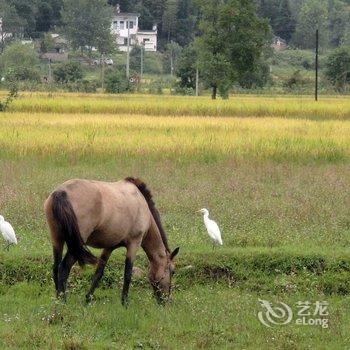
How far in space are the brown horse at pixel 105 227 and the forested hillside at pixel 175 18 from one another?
64022 mm

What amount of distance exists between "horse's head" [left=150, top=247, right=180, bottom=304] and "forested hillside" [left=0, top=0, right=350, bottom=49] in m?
64.2

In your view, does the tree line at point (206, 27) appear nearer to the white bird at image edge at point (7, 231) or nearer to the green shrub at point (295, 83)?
the green shrub at point (295, 83)

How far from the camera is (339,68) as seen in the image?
48594 millimetres

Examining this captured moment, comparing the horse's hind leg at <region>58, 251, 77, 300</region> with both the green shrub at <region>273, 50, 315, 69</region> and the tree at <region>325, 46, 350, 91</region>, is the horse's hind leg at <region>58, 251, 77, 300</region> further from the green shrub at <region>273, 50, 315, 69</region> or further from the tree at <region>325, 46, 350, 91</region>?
the green shrub at <region>273, 50, 315, 69</region>

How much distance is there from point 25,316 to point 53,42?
6395 centimetres

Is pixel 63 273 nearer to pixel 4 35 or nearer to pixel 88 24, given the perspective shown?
pixel 88 24

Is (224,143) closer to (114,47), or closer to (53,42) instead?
(114,47)

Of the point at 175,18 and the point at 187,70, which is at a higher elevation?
the point at 175,18

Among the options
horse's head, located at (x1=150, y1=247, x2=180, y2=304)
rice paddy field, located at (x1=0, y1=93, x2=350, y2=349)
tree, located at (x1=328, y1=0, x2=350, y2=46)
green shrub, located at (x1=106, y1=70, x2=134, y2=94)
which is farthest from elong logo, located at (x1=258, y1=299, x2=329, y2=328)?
tree, located at (x1=328, y1=0, x2=350, y2=46)

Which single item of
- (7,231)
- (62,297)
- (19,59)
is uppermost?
(19,59)

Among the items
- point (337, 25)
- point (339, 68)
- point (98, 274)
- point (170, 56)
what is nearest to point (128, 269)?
point (98, 274)

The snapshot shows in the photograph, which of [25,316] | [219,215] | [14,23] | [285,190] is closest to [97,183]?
[25,316]

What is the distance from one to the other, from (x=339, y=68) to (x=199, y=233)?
131ft

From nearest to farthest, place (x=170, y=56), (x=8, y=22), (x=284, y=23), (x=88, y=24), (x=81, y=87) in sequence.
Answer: (x=81, y=87)
(x=170, y=56)
(x=88, y=24)
(x=8, y=22)
(x=284, y=23)
